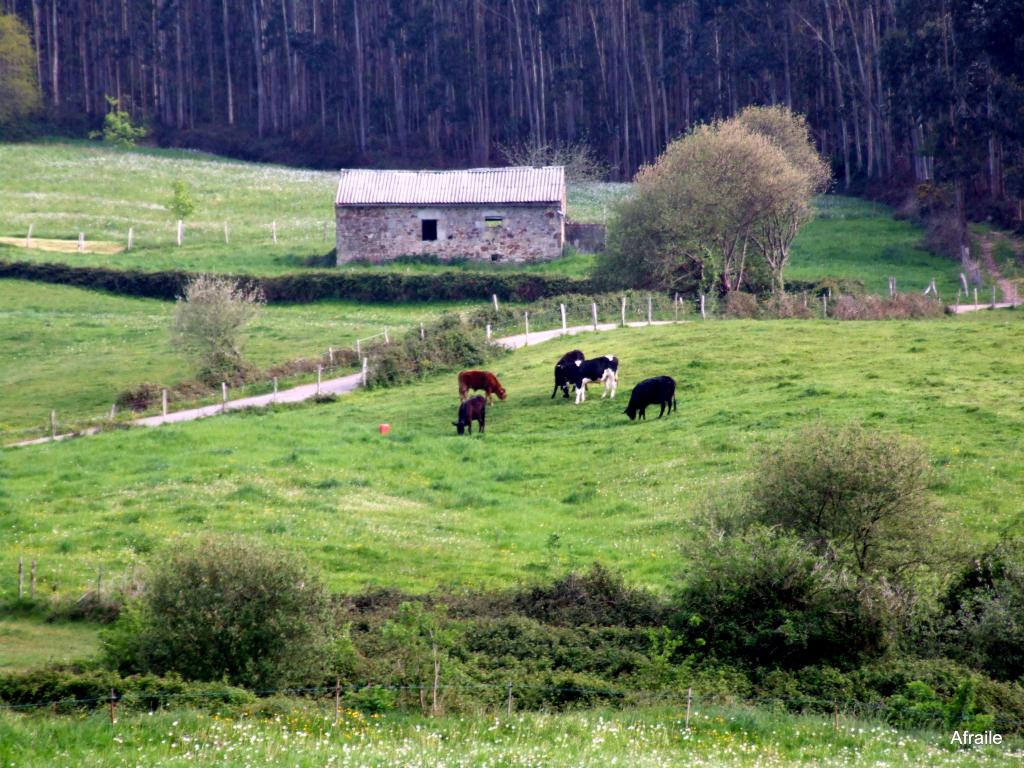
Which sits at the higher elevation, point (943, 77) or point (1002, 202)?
point (943, 77)

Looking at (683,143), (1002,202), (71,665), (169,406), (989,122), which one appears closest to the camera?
(71,665)

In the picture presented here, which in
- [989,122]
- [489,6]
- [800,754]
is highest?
[489,6]

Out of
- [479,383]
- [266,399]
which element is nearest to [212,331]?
[266,399]

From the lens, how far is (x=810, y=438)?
18438 mm

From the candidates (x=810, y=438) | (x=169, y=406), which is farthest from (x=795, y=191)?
(x=810, y=438)

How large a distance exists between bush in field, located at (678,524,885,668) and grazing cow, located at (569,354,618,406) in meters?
17.0

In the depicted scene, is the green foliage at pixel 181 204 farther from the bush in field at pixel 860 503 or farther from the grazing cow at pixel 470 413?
the bush in field at pixel 860 503

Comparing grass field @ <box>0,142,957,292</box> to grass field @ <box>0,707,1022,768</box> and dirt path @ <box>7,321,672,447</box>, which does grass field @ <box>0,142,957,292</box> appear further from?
grass field @ <box>0,707,1022,768</box>

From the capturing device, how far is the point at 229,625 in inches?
611

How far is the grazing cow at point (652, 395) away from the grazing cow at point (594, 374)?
2.37 m

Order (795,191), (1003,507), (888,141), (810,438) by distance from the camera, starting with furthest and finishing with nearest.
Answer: (888,141) → (795,191) → (1003,507) → (810,438)

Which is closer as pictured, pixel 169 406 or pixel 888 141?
pixel 169 406

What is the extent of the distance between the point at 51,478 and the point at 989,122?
5436 centimetres

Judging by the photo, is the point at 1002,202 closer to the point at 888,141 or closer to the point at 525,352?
the point at 888,141
